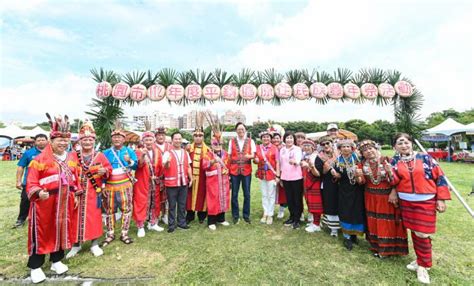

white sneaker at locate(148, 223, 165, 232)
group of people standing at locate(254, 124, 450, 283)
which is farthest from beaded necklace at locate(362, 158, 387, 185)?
white sneaker at locate(148, 223, 165, 232)

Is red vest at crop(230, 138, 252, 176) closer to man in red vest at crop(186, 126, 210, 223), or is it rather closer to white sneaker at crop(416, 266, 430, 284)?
man in red vest at crop(186, 126, 210, 223)

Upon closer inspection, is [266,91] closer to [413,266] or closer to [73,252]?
[413,266]

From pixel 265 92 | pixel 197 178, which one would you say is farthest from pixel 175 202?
pixel 265 92

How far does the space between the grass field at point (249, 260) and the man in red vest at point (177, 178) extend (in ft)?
0.90

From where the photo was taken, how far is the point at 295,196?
13.0 ft

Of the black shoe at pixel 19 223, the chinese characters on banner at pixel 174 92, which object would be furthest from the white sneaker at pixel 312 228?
the black shoe at pixel 19 223

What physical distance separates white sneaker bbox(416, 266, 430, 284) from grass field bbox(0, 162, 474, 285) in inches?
3.2

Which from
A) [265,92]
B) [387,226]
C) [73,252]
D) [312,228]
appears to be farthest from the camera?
[265,92]

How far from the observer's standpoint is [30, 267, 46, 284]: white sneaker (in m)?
2.45

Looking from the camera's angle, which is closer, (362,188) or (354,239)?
(362,188)

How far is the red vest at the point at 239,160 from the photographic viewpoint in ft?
13.3

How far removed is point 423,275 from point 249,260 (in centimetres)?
186

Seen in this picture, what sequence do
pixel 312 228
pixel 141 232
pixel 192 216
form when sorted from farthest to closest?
pixel 192 216 → pixel 312 228 → pixel 141 232

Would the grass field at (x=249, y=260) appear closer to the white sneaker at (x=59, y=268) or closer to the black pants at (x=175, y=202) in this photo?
the white sneaker at (x=59, y=268)
